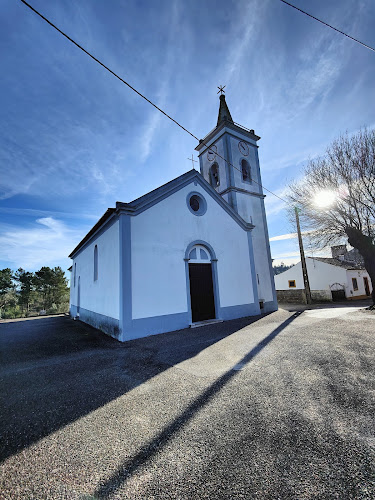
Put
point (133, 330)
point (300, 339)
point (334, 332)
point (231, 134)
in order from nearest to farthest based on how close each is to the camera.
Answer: point (300, 339)
point (334, 332)
point (133, 330)
point (231, 134)

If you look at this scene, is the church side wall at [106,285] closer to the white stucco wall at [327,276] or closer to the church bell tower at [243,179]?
the church bell tower at [243,179]

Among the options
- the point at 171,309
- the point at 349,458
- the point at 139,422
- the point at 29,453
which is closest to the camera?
the point at 349,458

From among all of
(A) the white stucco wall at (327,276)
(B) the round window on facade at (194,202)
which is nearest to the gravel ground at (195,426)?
(B) the round window on facade at (194,202)

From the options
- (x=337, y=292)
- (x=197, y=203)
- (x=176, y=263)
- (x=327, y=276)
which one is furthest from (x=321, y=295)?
(x=176, y=263)

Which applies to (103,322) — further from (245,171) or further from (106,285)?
(245,171)

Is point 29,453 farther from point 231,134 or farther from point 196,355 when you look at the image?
point 231,134

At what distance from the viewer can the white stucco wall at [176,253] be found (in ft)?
27.7

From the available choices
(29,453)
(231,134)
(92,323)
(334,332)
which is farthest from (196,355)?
(231,134)

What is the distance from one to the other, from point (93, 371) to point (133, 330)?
9.54 feet

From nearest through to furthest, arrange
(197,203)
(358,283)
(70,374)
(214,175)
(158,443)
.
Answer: (158,443) < (70,374) < (197,203) < (214,175) < (358,283)

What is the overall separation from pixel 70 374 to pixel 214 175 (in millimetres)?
14719

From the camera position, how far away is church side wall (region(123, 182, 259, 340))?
328 inches

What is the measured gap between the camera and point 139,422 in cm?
290

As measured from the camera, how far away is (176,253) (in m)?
9.52
